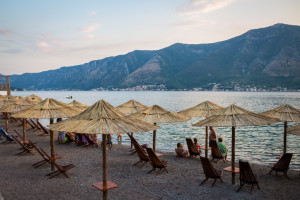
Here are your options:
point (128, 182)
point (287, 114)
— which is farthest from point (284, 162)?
point (128, 182)

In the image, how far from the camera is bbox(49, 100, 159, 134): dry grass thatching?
573 cm

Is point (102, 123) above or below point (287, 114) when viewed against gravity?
above

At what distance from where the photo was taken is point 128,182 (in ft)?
28.7

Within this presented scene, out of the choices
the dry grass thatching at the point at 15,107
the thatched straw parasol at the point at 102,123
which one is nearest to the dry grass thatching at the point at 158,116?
the thatched straw parasol at the point at 102,123

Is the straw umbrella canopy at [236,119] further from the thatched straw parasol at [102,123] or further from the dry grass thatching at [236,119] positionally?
the thatched straw parasol at [102,123]

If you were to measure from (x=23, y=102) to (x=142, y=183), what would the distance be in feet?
35.8

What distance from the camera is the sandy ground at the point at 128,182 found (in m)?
7.50

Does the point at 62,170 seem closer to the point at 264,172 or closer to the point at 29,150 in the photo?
the point at 29,150

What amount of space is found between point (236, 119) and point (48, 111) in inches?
254

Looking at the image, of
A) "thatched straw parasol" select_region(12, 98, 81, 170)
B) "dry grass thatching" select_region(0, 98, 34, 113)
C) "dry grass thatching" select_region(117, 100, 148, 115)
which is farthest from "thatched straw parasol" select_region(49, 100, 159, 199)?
"dry grass thatching" select_region(0, 98, 34, 113)

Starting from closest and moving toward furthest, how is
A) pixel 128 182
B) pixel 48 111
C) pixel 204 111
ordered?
pixel 48 111, pixel 128 182, pixel 204 111

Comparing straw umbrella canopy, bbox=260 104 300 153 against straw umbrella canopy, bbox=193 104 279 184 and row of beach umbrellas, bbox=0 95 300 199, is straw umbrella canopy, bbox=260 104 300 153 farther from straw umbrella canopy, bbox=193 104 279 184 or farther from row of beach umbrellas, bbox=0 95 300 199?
straw umbrella canopy, bbox=193 104 279 184

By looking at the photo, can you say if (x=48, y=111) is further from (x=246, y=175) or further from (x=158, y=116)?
(x=246, y=175)

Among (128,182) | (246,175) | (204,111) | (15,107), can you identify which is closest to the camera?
(246,175)
